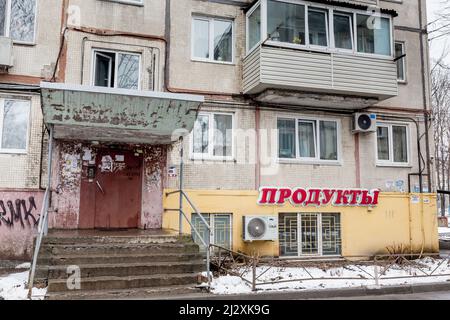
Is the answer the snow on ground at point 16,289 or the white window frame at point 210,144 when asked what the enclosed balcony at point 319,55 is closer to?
the white window frame at point 210,144

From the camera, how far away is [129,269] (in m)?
8.47

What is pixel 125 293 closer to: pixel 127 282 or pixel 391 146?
pixel 127 282

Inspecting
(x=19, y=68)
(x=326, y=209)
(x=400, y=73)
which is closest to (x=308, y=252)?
(x=326, y=209)

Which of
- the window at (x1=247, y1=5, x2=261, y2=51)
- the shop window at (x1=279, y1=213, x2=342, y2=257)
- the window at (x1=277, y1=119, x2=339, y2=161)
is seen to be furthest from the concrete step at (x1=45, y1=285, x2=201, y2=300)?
the window at (x1=247, y1=5, x2=261, y2=51)

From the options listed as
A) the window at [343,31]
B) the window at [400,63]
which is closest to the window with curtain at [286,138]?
the window at [343,31]

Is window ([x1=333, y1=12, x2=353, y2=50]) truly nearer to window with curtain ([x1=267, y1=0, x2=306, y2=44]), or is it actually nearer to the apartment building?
the apartment building

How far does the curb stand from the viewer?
800 centimetres

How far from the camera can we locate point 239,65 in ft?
40.9

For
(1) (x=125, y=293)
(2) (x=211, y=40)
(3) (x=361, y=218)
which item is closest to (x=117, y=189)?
(1) (x=125, y=293)

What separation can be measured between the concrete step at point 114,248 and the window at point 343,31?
713 centimetres

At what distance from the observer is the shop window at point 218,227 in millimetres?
11719

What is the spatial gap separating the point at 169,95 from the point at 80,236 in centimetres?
327

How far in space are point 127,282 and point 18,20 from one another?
7133mm
